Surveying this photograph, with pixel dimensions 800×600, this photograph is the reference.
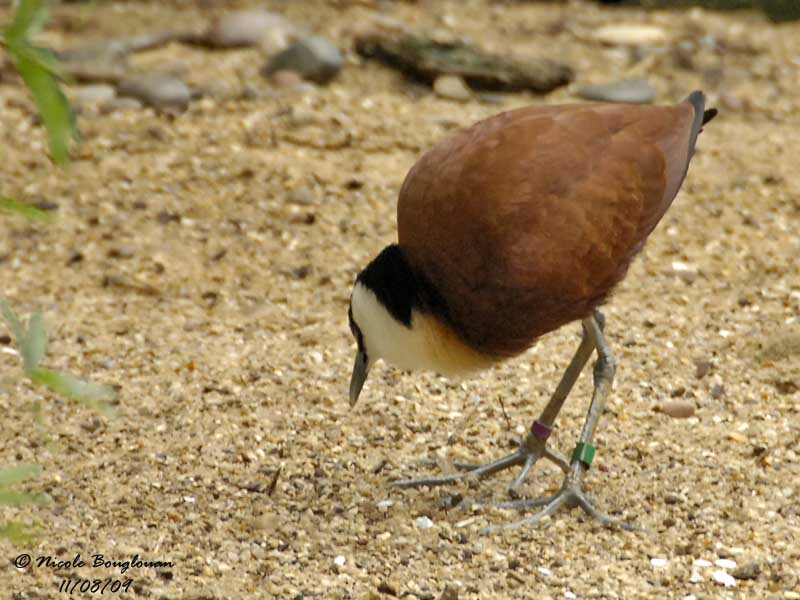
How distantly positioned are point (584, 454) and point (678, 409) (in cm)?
77

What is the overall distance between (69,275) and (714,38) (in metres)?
5.98

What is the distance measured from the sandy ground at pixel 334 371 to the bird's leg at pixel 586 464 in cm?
7

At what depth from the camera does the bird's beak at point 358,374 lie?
537cm

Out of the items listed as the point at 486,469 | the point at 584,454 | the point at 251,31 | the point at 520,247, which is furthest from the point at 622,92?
the point at 520,247

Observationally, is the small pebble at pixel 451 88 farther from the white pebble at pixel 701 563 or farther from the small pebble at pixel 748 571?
the small pebble at pixel 748 571

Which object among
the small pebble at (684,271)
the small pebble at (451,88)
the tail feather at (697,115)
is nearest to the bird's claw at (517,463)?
the tail feather at (697,115)

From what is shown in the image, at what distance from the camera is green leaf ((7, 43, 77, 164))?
9.55 ft

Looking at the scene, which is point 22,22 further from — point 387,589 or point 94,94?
point 94,94

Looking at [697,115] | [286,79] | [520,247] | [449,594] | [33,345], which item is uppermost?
[33,345]

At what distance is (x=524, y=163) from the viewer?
4863 millimetres

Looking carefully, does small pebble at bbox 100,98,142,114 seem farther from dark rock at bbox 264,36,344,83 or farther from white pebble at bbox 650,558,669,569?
white pebble at bbox 650,558,669,569

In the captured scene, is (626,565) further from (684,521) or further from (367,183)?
(367,183)

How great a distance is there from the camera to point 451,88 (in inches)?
363

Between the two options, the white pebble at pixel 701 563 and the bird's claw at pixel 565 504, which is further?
the bird's claw at pixel 565 504
